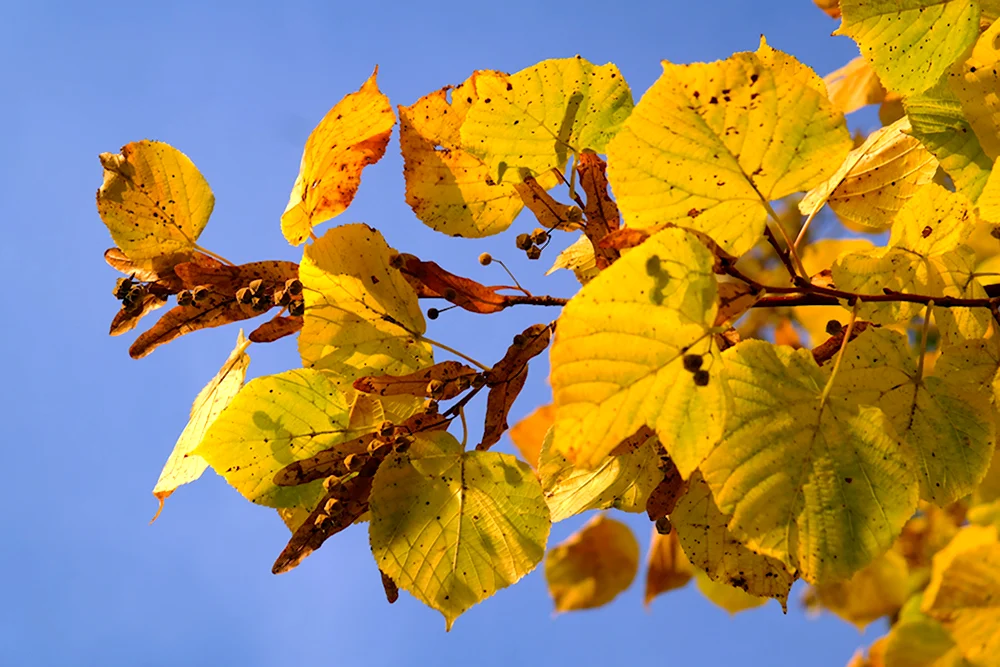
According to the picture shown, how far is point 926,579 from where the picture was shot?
7.01ft

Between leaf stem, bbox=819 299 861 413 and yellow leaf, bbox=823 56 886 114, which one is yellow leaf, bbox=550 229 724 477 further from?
yellow leaf, bbox=823 56 886 114

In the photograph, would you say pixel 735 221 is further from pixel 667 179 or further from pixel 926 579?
pixel 926 579

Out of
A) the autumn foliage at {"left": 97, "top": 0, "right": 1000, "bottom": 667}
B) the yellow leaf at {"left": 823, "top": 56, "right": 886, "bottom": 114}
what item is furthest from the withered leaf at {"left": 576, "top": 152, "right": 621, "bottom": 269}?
the yellow leaf at {"left": 823, "top": 56, "right": 886, "bottom": 114}

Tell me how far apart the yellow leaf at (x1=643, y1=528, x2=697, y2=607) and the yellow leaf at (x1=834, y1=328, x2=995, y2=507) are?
109 cm

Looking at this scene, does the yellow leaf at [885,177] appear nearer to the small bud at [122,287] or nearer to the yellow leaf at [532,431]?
the small bud at [122,287]

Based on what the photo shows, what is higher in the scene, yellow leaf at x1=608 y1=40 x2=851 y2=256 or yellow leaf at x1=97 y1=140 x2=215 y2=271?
yellow leaf at x1=97 y1=140 x2=215 y2=271

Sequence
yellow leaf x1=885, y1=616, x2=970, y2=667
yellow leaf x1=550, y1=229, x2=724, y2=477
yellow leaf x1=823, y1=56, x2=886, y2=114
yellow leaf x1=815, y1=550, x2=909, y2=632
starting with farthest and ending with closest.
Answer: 1. yellow leaf x1=815, y1=550, x2=909, y2=632
2. yellow leaf x1=885, y1=616, x2=970, y2=667
3. yellow leaf x1=823, y1=56, x2=886, y2=114
4. yellow leaf x1=550, y1=229, x2=724, y2=477

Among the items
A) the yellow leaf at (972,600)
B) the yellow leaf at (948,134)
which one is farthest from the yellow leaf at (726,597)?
the yellow leaf at (948,134)

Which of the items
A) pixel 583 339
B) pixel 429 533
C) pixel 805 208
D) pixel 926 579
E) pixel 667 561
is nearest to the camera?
pixel 583 339

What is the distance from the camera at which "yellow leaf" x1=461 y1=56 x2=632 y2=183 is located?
0.52 m

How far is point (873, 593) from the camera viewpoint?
2.01 metres

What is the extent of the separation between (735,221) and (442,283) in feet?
0.67

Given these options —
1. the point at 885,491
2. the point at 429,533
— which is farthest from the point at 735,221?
the point at 429,533

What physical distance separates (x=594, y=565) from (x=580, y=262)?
114 centimetres
